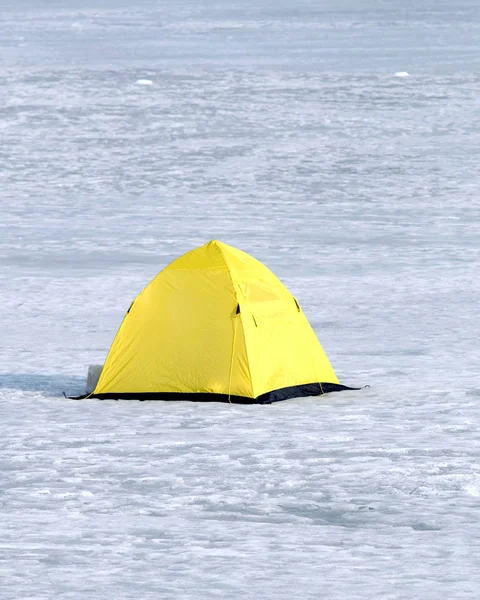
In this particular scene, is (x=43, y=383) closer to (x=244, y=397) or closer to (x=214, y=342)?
(x=214, y=342)

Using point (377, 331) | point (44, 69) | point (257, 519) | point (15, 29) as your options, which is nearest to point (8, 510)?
point (257, 519)

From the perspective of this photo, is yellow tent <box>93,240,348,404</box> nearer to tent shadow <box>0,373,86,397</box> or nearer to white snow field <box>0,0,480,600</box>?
white snow field <box>0,0,480,600</box>

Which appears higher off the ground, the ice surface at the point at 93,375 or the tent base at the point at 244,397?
the ice surface at the point at 93,375

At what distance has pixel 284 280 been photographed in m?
13.9

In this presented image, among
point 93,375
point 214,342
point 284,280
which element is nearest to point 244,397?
point 214,342

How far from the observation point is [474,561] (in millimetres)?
5387

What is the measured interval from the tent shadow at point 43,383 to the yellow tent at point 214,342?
14.0 inches

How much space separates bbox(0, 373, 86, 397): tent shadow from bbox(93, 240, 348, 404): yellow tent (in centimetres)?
35

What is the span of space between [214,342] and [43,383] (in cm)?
133

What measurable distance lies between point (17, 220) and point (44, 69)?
54.2 ft

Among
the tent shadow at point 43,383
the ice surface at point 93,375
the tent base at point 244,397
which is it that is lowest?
the tent shadow at point 43,383

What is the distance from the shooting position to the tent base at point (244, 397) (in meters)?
8.57

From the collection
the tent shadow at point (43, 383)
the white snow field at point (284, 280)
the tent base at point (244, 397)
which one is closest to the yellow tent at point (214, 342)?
the tent base at point (244, 397)

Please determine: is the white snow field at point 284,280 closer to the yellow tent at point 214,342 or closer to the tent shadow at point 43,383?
the tent shadow at point 43,383
